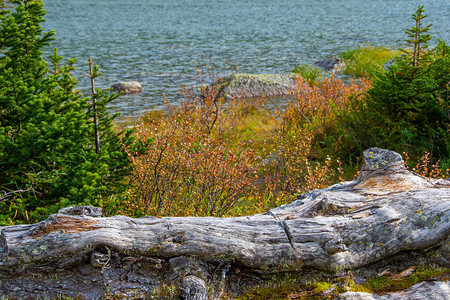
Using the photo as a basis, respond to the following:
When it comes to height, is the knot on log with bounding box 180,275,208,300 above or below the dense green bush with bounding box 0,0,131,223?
below

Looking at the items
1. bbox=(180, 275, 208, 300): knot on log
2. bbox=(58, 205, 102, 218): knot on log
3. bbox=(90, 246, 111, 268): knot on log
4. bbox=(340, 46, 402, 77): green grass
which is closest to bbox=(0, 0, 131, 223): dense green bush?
bbox=(58, 205, 102, 218): knot on log

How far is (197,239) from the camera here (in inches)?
142

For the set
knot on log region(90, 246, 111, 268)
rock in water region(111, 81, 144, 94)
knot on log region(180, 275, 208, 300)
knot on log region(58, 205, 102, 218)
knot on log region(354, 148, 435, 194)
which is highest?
knot on log region(354, 148, 435, 194)

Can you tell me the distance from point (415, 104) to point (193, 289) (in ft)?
17.0

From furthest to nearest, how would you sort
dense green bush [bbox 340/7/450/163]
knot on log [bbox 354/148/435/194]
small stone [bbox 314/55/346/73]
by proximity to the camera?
small stone [bbox 314/55/346/73] < dense green bush [bbox 340/7/450/163] < knot on log [bbox 354/148/435/194]

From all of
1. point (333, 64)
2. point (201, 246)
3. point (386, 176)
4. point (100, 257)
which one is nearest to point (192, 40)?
point (333, 64)

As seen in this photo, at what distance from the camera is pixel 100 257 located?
3430 mm

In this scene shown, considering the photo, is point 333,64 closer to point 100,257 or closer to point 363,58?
point 363,58

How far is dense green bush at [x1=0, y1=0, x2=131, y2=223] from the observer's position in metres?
5.11

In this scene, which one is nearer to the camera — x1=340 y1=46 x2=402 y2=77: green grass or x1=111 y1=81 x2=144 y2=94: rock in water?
x1=111 y1=81 x2=144 y2=94: rock in water

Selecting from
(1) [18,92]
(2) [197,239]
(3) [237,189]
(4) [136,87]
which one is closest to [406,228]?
(2) [197,239]

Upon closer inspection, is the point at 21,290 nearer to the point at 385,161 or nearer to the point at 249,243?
the point at 249,243

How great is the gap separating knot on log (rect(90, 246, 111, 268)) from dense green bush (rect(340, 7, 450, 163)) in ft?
17.0

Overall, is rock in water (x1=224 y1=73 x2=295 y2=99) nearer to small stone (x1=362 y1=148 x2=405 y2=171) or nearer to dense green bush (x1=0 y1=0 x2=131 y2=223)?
dense green bush (x1=0 y1=0 x2=131 y2=223)
